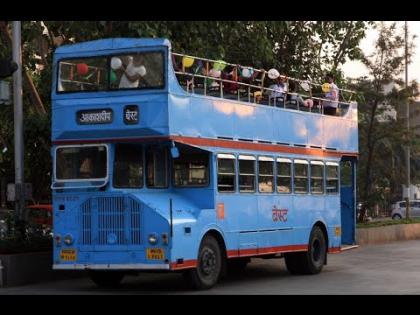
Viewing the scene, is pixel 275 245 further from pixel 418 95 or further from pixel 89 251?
pixel 418 95

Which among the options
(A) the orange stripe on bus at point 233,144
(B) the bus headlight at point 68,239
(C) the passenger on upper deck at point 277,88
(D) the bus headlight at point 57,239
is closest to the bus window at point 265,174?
(A) the orange stripe on bus at point 233,144

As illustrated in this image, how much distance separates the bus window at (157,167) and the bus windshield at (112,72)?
1.27 meters

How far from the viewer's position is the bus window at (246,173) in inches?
620

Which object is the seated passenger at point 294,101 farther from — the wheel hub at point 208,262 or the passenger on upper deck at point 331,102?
the wheel hub at point 208,262

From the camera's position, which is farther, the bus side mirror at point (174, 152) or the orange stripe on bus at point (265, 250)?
the orange stripe on bus at point (265, 250)

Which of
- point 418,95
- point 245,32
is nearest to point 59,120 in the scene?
point 245,32

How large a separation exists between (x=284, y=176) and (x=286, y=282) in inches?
90.0

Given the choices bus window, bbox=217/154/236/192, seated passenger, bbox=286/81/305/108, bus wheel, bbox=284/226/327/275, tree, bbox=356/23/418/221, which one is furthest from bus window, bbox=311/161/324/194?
tree, bbox=356/23/418/221

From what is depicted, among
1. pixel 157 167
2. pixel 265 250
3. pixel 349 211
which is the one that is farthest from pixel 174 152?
pixel 349 211

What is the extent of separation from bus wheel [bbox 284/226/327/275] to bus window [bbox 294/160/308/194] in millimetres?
996

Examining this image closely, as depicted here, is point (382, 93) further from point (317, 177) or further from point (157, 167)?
point (157, 167)

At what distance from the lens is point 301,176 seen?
1794 cm

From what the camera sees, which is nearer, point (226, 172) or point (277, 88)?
point (226, 172)

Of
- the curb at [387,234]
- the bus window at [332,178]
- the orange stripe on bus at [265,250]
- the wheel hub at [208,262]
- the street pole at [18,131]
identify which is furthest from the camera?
the curb at [387,234]
